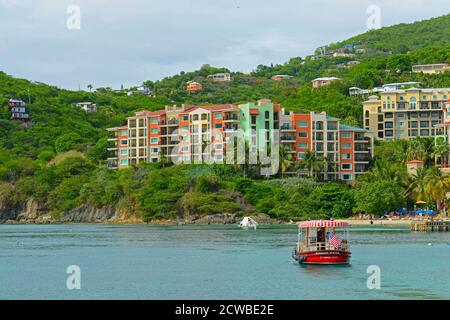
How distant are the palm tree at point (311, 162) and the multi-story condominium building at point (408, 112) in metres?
26.2

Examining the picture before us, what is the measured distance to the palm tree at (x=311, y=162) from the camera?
13262 centimetres

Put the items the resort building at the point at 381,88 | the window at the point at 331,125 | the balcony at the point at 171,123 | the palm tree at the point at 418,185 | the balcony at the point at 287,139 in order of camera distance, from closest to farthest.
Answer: the palm tree at the point at 418,185, the balcony at the point at 287,139, the window at the point at 331,125, the balcony at the point at 171,123, the resort building at the point at 381,88

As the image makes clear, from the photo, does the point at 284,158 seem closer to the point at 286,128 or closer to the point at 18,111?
the point at 286,128

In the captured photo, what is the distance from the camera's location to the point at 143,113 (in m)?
149

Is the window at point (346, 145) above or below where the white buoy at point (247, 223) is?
above

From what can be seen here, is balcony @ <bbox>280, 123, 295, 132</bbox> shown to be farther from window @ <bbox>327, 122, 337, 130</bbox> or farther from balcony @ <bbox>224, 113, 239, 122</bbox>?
balcony @ <bbox>224, 113, 239, 122</bbox>

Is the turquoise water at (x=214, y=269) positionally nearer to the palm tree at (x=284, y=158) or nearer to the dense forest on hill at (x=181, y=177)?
the dense forest on hill at (x=181, y=177)

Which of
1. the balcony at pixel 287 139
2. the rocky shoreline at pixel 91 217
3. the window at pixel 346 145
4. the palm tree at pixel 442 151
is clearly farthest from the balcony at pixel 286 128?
the palm tree at pixel 442 151

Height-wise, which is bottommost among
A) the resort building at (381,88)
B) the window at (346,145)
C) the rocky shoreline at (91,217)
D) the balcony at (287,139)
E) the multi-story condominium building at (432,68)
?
Result: the rocky shoreline at (91,217)

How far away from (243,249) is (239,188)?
172ft

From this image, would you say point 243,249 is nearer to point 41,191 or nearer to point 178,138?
point 178,138

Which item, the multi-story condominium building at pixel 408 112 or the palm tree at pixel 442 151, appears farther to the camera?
the multi-story condominium building at pixel 408 112
